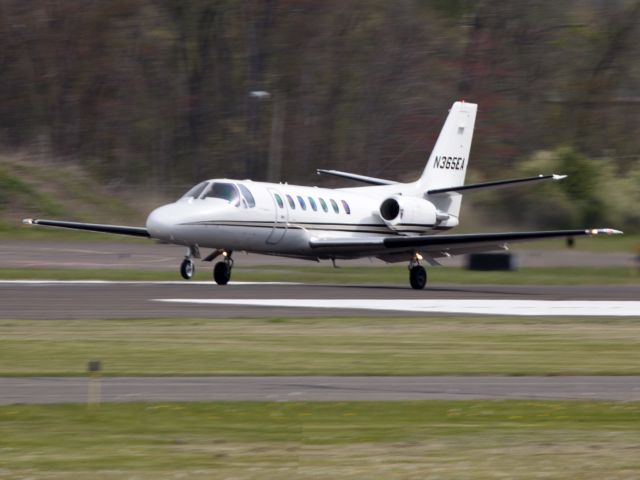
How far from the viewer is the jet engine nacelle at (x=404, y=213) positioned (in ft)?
98.5

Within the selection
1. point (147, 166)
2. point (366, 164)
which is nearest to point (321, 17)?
point (366, 164)

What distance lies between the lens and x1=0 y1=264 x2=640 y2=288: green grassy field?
2964 centimetres

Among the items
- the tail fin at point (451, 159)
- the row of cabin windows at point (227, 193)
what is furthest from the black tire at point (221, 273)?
the tail fin at point (451, 159)

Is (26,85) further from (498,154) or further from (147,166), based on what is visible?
(498,154)

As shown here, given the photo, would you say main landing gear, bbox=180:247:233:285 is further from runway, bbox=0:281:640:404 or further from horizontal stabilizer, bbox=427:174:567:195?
horizontal stabilizer, bbox=427:174:567:195

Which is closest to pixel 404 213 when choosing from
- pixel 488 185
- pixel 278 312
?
pixel 488 185

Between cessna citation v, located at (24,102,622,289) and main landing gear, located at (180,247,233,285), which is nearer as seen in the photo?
cessna citation v, located at (24,102,622,289)

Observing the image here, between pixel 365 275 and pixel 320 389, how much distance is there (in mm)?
20097

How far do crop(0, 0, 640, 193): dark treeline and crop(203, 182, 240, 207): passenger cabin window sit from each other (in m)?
24.1

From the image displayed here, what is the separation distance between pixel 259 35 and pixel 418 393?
43.2m

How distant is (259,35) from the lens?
53188mm

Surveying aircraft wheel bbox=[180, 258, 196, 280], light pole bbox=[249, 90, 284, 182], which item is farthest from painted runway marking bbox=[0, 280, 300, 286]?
light pole bbox=[249, 90, 284, 182]

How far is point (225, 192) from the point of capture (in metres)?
26.7

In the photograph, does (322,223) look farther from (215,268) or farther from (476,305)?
(476,305)
